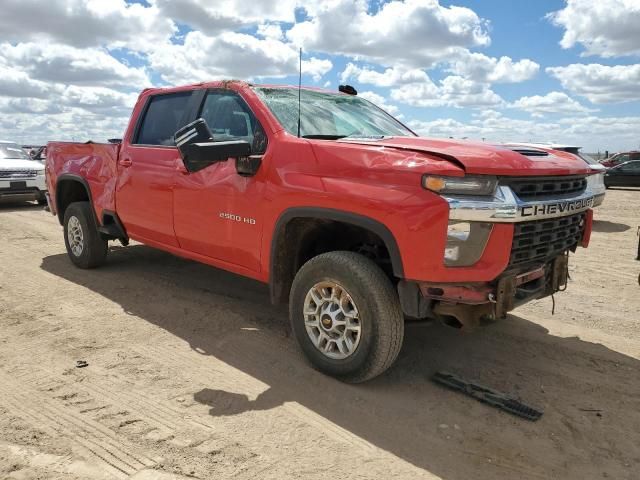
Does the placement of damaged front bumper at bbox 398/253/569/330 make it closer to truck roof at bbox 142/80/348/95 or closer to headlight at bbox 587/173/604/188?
headlight at bbox 587/173/604/188

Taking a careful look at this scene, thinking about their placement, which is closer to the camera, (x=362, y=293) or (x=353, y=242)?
(x=362, y=293)

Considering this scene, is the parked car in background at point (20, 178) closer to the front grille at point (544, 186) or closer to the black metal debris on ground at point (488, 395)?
the black metal debris on ground at point (488, 395)

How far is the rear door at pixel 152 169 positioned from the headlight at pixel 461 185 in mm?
2478

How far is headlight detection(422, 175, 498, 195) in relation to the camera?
295 centimetres

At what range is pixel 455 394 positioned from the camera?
11.5 ft

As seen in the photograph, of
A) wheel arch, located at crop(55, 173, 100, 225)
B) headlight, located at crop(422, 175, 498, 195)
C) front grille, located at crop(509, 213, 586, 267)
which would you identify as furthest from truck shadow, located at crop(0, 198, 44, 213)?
front grille, located at crop(509, 213, 586, 267)

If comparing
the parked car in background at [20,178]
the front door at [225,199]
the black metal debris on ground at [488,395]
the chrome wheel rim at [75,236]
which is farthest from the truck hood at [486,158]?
the parked car in background at [20,178]

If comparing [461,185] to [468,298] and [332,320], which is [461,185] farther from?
[332,320]

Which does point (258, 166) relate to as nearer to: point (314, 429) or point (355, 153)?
point (355, 153)

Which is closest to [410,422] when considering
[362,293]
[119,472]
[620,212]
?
[362,293]

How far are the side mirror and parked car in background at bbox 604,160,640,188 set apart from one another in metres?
18.8

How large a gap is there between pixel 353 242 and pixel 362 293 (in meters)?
0.66

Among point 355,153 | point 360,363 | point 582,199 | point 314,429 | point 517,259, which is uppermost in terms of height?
point 355,153

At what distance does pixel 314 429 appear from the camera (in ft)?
10.0
